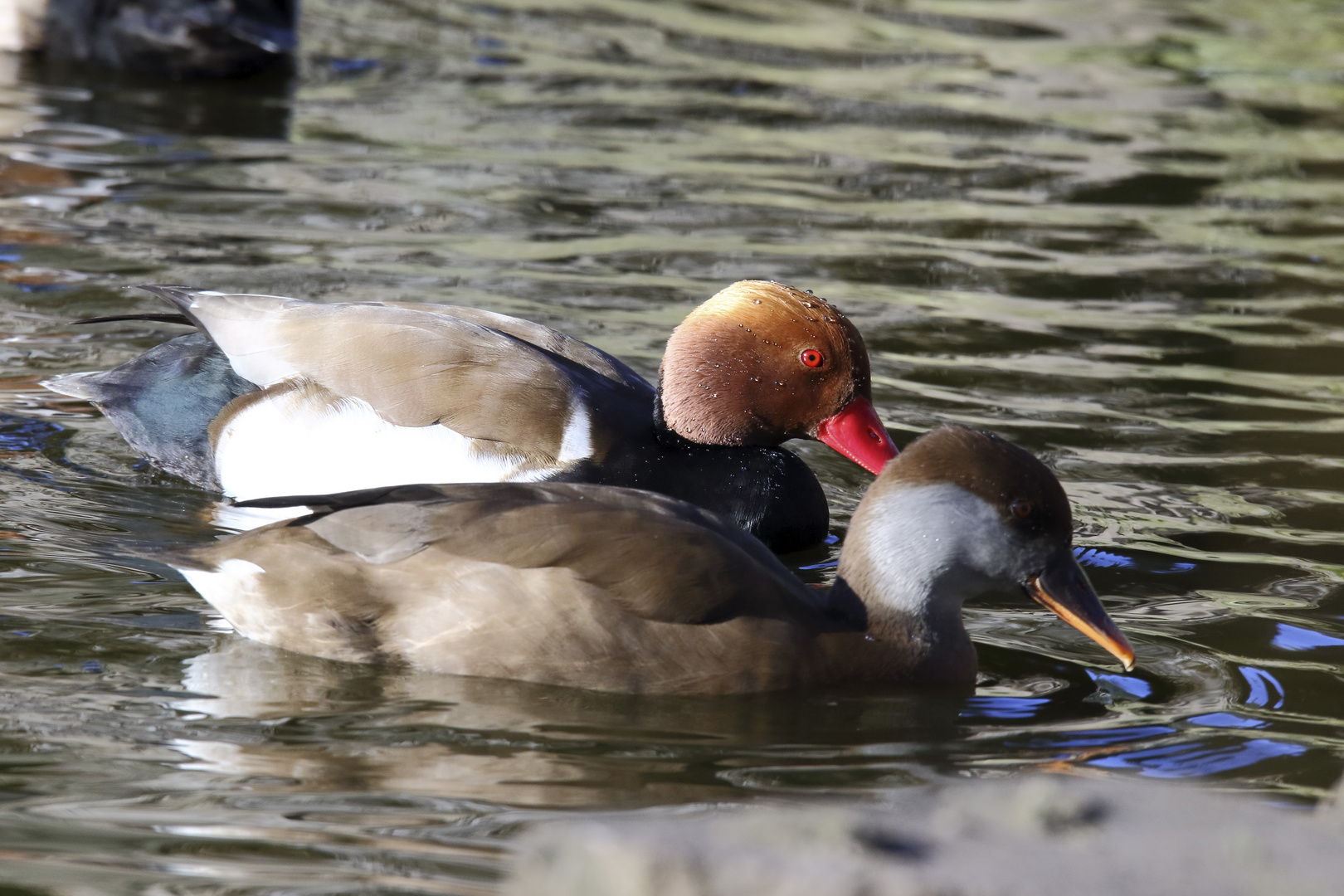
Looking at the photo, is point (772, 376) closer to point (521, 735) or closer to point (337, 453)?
point (337, 453)

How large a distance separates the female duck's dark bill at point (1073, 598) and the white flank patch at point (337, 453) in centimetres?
164

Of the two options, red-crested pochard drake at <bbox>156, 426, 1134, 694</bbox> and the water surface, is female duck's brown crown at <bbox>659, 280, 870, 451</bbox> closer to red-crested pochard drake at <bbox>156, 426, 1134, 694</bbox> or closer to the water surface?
the water surface

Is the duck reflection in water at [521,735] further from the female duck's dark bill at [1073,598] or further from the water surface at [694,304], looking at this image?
the female duck's dark bill at [1073,598]

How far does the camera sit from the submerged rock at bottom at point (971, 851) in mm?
2471

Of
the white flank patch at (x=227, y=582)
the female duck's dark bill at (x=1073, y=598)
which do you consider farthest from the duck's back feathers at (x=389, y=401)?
the female duck's dark bill at (x=1073, y=598)

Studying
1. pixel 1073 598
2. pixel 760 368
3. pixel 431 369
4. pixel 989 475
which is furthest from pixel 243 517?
pixel 1073 598

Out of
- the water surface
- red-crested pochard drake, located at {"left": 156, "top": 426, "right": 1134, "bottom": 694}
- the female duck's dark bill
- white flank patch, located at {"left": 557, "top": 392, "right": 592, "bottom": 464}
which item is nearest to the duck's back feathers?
white flank patch, located at {"left": 557, "top": 392, "right": 592, "bottom": 464}

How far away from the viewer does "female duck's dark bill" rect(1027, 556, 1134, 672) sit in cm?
468

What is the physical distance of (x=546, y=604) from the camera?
4398 mm

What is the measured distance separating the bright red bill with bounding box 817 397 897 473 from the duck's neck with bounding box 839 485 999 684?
107cm

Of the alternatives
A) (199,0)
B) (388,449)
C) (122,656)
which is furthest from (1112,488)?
(199,0)

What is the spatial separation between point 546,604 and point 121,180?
608cm

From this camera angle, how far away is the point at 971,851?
8.62ft

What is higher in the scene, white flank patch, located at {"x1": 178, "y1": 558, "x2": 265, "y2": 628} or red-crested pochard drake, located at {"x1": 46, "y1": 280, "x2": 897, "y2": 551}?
red-crested pochard drake, located at {"x1": 46, "y1": 280, "x2": 897, "y2": 551}
